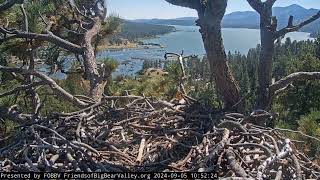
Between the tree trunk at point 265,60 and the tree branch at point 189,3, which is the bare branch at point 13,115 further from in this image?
→ the tree trunk at point 265,60

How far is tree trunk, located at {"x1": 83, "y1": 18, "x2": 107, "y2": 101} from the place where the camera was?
17.7 feet

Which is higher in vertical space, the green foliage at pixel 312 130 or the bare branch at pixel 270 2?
the bare branch at pixel 270 2

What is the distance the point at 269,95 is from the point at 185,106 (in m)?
1.15

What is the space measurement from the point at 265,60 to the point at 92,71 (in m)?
2.32

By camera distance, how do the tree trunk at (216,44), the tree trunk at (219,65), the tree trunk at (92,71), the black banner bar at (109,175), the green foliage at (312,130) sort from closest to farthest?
the black banner bar at (109,175) < the tree trunk at (216,44) < the tree trunk at (219,65) < the green foliage at (312,130) < the tree trunk at (92,71)

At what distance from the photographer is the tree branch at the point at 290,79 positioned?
4.43m

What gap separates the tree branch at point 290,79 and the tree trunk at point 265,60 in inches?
3.1

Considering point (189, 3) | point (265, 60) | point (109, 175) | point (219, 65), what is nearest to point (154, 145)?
point (109, 175)

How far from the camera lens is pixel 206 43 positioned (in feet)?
14.5

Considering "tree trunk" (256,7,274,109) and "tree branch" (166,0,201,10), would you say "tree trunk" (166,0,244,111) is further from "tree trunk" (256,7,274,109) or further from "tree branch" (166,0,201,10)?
"tree trunk" (256,7,274,109)

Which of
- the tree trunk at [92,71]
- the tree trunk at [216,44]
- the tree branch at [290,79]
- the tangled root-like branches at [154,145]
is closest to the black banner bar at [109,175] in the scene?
the tangled root-like branches at [154,145]

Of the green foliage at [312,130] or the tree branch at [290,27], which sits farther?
the green foliage at [312,130]

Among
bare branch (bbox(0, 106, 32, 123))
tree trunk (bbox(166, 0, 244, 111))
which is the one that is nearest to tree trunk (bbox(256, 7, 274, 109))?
tree trunk (bbox(166, 0, 244, 111))

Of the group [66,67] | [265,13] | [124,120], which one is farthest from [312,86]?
[124,120]
